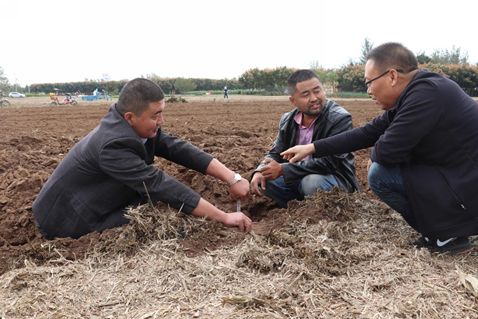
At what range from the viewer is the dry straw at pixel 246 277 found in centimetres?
262

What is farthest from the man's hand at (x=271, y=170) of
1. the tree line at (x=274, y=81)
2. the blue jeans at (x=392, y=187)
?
the tree line at (x=274, y=81)

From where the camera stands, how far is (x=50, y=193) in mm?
3826

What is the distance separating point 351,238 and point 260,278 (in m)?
0.94

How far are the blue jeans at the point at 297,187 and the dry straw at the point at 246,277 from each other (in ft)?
2.12

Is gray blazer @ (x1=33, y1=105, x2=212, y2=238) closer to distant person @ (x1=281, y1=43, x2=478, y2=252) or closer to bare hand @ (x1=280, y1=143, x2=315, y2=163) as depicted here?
bare hand @ (x1=280, y1=143, x2=315, y2=163)

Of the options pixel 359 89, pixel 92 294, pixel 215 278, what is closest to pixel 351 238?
pixel 215 278

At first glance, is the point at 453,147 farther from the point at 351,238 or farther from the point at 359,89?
the point at 359,89

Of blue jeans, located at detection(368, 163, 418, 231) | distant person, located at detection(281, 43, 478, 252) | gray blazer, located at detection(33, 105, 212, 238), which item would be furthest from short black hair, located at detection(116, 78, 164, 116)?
blue jeans, located at detection(368, 163, 418, 231)

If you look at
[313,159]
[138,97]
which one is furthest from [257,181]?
[138,97]

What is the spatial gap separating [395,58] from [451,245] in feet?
4.33

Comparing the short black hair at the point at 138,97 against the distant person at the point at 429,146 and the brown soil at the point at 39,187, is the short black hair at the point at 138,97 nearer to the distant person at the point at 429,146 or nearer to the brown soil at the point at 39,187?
the brown soil at the point at 39,187

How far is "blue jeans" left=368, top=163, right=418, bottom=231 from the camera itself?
352cm

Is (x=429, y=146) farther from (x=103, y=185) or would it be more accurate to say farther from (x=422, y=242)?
(x=103, y=185)

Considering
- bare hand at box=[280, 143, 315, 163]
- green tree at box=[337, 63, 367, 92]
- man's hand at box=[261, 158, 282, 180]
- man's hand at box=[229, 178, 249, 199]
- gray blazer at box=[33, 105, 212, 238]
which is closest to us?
gray blazer at box=[33, 105, 212, 238]
